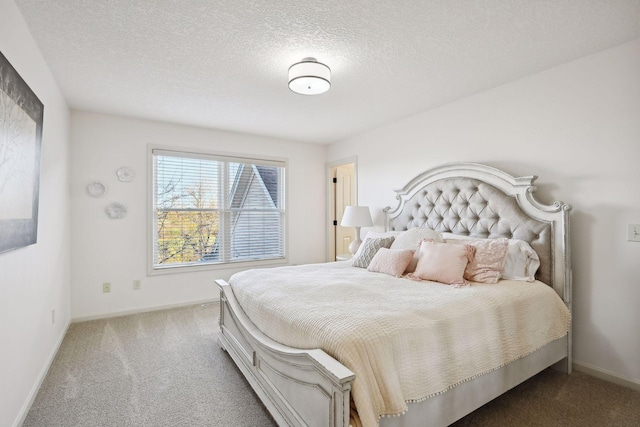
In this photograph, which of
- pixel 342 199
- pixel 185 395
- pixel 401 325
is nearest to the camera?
pixel 401 325

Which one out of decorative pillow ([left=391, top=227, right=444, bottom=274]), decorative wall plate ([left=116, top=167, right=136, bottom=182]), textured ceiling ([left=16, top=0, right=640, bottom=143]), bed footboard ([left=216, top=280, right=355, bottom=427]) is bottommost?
bed footboard ([left=216, top=280, right=355, bottom=427])

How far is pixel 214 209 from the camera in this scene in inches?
172

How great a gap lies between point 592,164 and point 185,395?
331 cm

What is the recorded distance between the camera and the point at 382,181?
4199 mm

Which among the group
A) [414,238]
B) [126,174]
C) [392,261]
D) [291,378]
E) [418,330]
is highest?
[126,174]

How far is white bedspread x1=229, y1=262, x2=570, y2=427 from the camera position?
1356mm

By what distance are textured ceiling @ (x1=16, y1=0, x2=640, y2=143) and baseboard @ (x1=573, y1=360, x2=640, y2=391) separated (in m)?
2.32

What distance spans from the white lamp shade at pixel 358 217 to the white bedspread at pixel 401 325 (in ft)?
4.98

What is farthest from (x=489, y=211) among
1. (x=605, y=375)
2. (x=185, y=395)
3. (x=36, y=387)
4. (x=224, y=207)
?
(x=36, y=387)

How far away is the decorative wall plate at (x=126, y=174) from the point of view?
12.3 ft

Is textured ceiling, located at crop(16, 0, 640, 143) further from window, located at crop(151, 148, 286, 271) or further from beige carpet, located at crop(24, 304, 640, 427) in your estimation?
beige carpet, located at crop(24, 304, 640, 427)

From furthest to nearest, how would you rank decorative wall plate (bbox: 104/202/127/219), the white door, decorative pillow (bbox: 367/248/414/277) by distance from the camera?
the white door
decorative wall plate (bbox: 104/202/127/219)
decorative pillow (bbox: 367/248/414/277)

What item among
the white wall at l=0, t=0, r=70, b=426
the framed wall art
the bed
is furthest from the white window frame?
the framed wall art

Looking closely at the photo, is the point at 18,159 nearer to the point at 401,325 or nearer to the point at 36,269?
the point at 36,269
